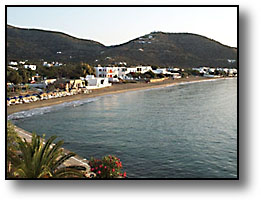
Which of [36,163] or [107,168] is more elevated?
[36,163]

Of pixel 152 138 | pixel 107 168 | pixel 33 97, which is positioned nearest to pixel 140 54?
pixel 33 97

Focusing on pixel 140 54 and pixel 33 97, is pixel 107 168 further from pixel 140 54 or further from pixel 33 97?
pixel 140 54

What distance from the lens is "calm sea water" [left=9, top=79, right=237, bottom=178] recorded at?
627 cm

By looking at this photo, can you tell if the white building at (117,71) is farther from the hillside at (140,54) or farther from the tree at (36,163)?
the tree at (36,163)

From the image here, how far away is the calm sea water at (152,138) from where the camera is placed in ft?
20.6

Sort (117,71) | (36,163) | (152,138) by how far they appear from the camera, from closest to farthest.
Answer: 1. (36,163)
2. (152,138)
3. (117,71)

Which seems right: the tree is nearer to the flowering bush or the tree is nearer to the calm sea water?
the flowering bush

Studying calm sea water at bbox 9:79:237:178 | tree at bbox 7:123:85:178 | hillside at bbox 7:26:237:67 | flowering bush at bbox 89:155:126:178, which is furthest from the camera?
hillside at bbox 7:26:237:67

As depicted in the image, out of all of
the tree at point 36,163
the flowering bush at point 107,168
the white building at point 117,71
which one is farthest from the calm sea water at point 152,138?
the white building at point 117,71

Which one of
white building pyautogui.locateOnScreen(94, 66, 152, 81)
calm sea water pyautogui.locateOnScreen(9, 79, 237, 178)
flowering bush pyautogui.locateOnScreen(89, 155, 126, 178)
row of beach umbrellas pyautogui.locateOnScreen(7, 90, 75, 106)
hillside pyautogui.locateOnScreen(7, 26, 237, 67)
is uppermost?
hillside pyautogui.locateOnScreen(7, 26, 237, 67)

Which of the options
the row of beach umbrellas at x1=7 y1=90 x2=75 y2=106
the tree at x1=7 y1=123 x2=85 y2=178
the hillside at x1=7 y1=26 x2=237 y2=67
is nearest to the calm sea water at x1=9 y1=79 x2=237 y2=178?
the row of beach umbrellas at x1=7 y1=90 x2=75 y2=106

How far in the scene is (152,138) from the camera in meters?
9.07

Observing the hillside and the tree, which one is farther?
the hillside
